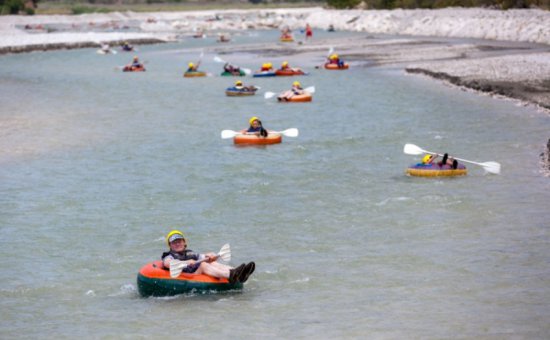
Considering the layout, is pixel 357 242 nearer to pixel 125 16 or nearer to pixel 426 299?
pixel 426 299

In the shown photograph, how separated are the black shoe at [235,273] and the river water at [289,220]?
41 cm

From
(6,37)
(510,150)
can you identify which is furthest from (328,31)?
(510,150)

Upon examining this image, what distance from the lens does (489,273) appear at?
1903 centimetres

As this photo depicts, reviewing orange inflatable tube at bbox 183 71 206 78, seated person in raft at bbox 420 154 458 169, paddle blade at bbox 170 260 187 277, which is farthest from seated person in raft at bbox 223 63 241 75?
paddle blade at bbox 170 260 187 277

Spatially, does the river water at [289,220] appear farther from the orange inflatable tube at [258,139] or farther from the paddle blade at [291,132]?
the paddle blade at [291,132]

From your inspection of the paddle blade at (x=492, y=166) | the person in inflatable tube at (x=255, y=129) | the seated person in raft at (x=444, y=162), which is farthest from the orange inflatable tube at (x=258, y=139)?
the paddle blade at (x=492, y=166)

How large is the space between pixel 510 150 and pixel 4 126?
2060 cm

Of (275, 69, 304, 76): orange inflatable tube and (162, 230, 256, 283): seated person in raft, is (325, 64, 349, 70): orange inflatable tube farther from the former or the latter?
(162, 230, 256, 283): seated person in raft

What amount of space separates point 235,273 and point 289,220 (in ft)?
21.2

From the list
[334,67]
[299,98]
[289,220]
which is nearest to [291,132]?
[289,220]

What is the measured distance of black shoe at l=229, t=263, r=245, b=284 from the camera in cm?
1725

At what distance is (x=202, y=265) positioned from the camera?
1750 centimetres

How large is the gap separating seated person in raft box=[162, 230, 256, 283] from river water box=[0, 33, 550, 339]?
0.47m

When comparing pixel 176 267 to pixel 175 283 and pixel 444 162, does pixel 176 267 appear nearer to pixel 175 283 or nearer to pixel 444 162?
pixel 175 283
